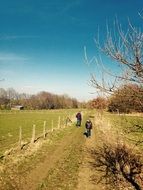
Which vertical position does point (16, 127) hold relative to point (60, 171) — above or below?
above

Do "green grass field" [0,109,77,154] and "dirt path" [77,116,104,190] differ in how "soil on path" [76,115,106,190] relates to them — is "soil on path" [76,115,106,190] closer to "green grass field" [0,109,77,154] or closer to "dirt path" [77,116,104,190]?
"dirt path" [77,116,104,190]


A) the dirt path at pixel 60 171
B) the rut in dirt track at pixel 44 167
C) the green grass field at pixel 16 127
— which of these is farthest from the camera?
the green grass field at pixel 16 127

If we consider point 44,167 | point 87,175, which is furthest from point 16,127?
point 87,175

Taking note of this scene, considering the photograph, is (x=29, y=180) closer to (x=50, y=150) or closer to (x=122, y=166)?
(x=122, y=166)

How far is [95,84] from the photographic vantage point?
6.43 meters

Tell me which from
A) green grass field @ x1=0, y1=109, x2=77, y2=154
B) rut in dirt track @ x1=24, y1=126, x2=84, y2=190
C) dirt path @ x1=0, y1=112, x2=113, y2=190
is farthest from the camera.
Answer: green grass field @ x1=0, y1=109, x2=77, y2=154

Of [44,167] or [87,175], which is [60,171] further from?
[87,175]

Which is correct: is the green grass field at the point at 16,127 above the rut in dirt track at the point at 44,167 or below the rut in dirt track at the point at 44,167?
above

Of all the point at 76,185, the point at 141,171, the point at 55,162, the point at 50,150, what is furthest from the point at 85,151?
the point at 76,185

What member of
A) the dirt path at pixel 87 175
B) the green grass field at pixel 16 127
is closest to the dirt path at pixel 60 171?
the dirt path at pixel 87 175

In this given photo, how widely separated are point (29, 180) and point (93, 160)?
4954 mm

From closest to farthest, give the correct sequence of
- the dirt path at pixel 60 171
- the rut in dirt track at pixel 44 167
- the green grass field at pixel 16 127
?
the dirt path at pixel 60 171, the rut in dirt track at pixel 44 167, the green grass field at pixel 16 127

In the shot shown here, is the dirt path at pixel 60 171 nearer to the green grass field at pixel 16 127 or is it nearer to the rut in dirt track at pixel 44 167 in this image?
the rut in dirt track at pixel 44 167

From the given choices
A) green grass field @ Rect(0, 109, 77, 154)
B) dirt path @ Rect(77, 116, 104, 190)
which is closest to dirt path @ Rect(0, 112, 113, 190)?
dirt path @ Rect(77, 116, 104, 190)
